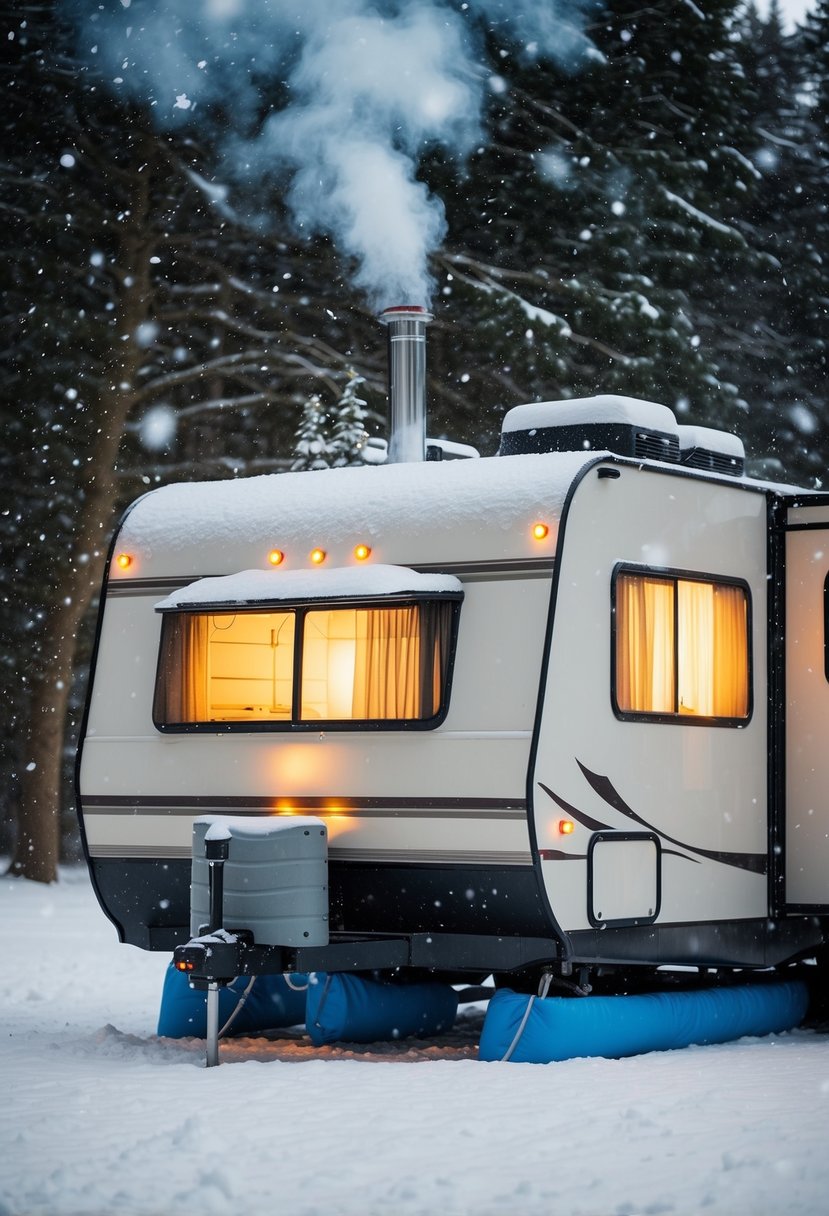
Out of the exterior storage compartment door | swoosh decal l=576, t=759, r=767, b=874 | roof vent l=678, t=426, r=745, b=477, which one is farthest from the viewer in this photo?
roof vent l=678, t=426, r=745, b=477

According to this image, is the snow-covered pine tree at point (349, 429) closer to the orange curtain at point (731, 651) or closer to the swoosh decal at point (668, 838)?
the orange curtain at point (731, 651)

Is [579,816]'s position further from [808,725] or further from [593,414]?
[593,414]

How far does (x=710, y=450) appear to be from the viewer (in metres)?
10.9

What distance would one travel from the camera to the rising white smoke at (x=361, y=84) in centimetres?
1416

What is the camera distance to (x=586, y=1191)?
21.7 feet

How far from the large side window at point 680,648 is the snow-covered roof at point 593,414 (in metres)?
0.90

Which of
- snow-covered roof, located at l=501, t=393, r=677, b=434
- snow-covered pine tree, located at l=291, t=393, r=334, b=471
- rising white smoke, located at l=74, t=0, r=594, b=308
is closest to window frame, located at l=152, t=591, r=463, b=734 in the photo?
snow-covered roof, located at l=501, t=393, r=677, b=434

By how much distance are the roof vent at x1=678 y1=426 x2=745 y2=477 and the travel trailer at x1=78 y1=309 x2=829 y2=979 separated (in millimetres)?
21

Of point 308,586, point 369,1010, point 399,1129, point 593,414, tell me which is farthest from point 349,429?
point 399,1129

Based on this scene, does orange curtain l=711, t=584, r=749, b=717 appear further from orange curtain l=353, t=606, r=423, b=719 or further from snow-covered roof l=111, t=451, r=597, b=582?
orange curtain l=353, t=606, r=423, b=719

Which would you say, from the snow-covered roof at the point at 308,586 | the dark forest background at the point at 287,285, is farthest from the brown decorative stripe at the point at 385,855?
the dark forest background at the point at 287,285

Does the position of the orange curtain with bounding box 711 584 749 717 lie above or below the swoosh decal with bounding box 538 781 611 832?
above

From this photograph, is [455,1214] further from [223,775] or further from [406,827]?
[223,775]

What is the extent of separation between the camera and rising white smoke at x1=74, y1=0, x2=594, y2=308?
46.5 feet
